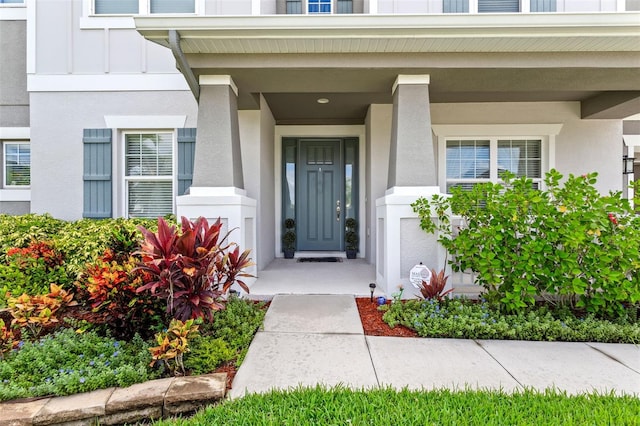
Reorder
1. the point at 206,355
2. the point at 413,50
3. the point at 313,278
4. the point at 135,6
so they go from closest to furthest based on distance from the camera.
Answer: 1. the point at 206,355
2. the point at 413,50
3. the point at 313,278
4. the point at 135,6

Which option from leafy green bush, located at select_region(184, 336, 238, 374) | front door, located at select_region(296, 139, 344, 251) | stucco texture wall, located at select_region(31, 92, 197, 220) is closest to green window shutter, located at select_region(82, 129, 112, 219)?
stucco texture wall, located at select_region(31, 92, 197, 220)

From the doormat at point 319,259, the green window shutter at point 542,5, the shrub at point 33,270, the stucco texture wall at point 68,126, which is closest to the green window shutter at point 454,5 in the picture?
the green window shutter at point 542,5

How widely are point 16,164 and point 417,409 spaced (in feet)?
23.5

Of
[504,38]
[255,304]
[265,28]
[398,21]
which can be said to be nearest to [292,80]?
[265,28]

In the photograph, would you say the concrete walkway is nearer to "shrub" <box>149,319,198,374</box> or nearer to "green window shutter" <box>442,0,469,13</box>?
"shrub" <box>149,319,198,374</box>

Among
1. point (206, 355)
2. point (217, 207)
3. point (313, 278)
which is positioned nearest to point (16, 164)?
point (217, 207)

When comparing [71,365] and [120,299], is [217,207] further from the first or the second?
[71,365]

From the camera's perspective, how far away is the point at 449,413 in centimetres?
193

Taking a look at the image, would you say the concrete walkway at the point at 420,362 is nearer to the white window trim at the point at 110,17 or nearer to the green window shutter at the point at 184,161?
the green window shutter at the point at 184,161

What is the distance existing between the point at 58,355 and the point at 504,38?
520 centimetres

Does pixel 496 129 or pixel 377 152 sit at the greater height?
pixel 496 129

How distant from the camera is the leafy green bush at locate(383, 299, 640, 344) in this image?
10.2 ft

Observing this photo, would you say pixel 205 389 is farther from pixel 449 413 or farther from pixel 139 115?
pixel 139 115

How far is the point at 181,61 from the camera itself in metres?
3.81
